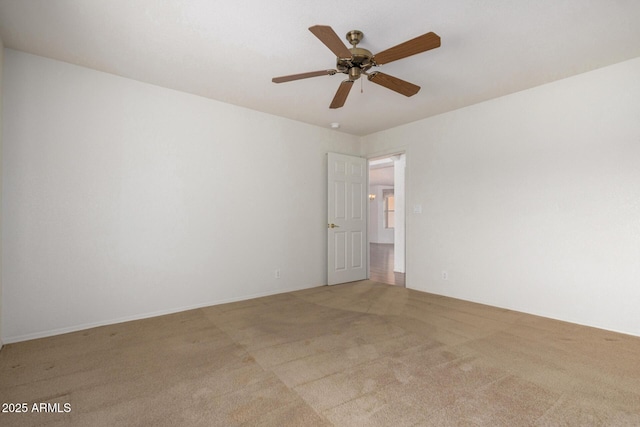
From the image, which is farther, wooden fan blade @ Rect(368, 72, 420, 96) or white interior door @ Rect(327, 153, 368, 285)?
white interior door @ Rect(327, 153, 368, 285)

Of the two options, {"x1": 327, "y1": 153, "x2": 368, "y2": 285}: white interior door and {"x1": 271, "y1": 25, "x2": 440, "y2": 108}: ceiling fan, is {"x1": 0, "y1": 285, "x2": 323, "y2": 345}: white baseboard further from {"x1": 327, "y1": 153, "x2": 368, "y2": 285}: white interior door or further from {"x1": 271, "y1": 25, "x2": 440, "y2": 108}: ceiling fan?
{"x1": 271, "y1": 25, "x2": 440, "y2": 108}: ceiling fan

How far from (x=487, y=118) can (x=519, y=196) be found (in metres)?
1.08

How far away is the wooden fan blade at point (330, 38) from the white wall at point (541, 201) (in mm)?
2635

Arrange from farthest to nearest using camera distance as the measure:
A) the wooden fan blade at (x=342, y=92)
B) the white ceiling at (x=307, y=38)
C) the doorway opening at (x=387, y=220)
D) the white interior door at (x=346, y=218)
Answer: the doorway opening at (x=387, y=220) → the white interior door at (x=346, y=218) → the wooden fan blade at (x=342, y=92) → the white ceiling at (x=307, y=38)

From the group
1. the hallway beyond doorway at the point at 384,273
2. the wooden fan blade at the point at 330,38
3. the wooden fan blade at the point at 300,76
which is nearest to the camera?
the wooden fan blade at the point at 330,38

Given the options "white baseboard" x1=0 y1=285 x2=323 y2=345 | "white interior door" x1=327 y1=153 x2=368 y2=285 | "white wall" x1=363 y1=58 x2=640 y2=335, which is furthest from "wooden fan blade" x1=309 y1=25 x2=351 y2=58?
"white baseboard" x1=0 y1=285 x2=323 y2=345

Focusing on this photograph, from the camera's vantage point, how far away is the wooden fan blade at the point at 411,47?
6.56 ft

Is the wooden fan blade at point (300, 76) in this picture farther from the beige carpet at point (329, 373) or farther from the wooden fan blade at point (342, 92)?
the beige carpet at point (329, 373)

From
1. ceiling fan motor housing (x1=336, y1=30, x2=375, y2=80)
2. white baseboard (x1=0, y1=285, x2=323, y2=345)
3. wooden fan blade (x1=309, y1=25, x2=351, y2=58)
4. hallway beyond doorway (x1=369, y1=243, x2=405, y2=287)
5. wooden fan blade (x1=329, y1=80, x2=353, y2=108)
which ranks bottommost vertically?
hallway beyond doorway (x1=369, y1=243, x2=405, y2=287)

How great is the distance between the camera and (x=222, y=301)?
4.02 meters

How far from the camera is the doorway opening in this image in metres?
6.11

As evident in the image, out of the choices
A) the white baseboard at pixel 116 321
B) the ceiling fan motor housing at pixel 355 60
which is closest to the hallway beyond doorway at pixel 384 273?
the white baseboard at pixel 116 321

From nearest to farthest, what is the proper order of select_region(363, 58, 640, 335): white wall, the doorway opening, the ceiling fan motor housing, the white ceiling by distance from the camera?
the white ceiling < the ceiling fan motor housing < select_region(363, 58, 640, 335): white wall < the doorway opening

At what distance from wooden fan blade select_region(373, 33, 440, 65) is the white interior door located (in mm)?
2847
